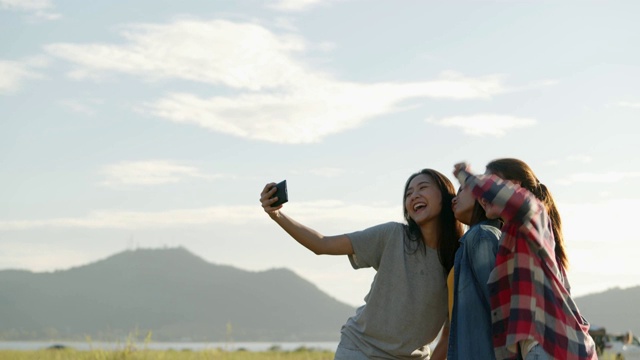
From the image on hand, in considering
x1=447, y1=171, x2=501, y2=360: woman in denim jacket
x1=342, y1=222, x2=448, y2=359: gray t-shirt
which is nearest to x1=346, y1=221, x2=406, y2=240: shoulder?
x1=342, y1=222, x2=448, y2=359: gray t-shirt

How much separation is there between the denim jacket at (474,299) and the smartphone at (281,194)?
3.19ft

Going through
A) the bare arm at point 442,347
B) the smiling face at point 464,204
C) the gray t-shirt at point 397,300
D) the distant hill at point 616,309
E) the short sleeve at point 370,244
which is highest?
the smiling face at point 464,204

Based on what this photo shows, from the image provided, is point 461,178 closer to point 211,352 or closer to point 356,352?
point 356,352

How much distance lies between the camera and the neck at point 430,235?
4.84 meters

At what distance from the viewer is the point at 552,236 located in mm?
4055

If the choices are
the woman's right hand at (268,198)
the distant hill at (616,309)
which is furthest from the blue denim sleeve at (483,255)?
the distant hill at (616,309)

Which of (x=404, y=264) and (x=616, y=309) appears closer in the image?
(x=404, y=264)

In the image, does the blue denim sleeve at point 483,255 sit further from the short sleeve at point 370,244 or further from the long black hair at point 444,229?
the short sleeve at point 370,244

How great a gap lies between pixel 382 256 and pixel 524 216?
113cm

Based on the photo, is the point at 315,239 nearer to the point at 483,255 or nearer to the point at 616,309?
the point at 483,255

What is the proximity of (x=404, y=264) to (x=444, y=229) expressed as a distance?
26 centimetres

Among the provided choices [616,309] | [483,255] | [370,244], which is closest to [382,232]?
[370,244]

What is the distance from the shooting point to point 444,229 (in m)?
4.84

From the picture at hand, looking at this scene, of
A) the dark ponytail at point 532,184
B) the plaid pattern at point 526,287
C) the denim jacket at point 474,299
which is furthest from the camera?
the dark ponytail at point 532,184
